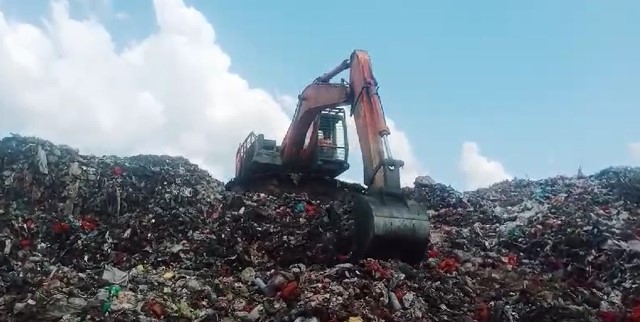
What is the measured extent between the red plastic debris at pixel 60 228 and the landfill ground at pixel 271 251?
2 cm

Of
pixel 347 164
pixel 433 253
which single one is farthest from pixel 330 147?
pixel 433 253

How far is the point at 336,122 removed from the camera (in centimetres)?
1189

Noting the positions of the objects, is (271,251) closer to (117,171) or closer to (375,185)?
(375,185)

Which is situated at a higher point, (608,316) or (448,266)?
(448,266)

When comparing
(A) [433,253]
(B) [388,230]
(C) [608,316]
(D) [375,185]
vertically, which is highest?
(D) [375,185]

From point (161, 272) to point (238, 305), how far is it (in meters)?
1.60

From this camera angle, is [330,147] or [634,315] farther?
[330,147]

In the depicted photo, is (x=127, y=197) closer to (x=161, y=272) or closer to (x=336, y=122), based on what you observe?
(x=161, y=272)

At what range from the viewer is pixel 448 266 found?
7195 millimetres

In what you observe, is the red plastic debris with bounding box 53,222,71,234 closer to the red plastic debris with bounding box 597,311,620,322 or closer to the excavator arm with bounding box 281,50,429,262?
the excavator arm with bounding box 281,50,429,262

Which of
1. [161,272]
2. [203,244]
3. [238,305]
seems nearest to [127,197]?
[203,244]

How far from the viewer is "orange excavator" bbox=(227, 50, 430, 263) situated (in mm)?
6582

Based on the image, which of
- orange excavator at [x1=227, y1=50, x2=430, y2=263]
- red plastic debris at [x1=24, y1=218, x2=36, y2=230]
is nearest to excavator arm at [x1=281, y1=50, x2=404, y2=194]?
orange excavator at [x1=227, y1=50, x2=430, y2=263]

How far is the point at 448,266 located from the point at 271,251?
91.0 inches
